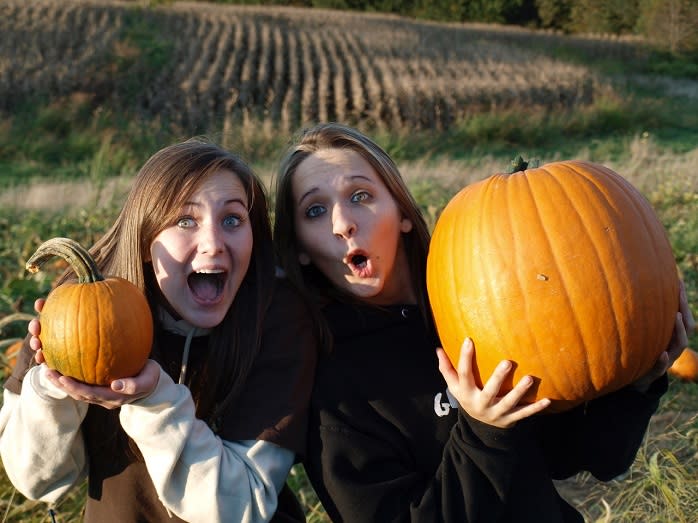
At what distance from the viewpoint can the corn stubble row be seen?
787 inches

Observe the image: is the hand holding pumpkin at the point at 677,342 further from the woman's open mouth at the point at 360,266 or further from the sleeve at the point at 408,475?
the woman's open mouth at the point at 360,266

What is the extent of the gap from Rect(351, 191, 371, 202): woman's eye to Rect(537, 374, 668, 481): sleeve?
778mm

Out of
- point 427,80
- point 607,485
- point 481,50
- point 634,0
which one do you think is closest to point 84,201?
point 607,485

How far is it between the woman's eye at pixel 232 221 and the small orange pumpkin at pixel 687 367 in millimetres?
3035

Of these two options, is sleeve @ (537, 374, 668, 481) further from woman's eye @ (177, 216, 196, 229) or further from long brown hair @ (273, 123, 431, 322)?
woman's eye @ (177, 216, 196, 229)

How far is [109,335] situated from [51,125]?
17255mm

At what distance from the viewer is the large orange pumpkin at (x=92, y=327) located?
69.3 inches

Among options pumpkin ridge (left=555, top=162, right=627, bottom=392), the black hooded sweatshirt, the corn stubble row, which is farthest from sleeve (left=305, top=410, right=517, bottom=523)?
the corn stubble row

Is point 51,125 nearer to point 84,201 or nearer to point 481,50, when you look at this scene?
point 84,201

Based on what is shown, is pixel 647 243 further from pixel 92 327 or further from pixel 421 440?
pixel 92 327

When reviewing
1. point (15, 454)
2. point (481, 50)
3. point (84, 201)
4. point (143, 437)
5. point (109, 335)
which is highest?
point (109, 335)

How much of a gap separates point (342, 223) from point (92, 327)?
679 mm

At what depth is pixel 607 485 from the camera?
11.2 feet

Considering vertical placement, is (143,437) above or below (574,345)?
below
